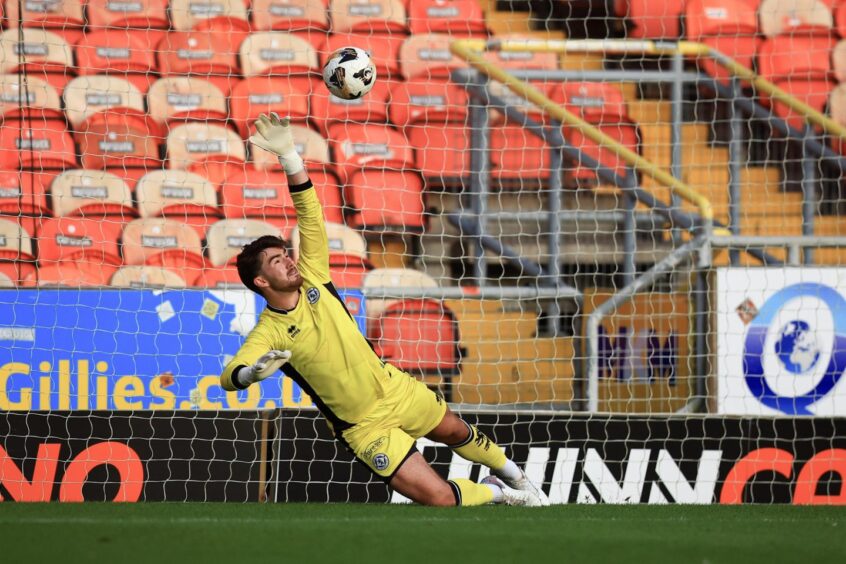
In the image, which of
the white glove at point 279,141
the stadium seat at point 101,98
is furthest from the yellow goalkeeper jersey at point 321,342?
the stadium seat at point 101,98

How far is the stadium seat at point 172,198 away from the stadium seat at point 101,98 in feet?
2.10

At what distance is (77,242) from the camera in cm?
869

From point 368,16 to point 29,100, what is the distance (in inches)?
112

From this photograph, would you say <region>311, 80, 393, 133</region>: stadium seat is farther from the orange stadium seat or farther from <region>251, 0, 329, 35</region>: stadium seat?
<region>251, 0, 329, 35</region>: stadium seat

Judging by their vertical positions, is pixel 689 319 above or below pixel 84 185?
below

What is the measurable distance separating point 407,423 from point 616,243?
3.78 m

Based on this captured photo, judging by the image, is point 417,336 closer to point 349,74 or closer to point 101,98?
point 349,74

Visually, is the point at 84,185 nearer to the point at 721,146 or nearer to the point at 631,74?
the point at 631,74

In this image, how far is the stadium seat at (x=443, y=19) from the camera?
10.4 m

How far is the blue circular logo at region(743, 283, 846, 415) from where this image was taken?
818 centimetres

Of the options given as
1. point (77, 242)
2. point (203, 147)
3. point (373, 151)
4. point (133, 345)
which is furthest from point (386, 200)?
point (133, 345)

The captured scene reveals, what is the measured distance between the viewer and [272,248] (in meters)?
6.00

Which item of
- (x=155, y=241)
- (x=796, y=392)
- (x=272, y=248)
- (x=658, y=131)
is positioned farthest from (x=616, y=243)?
(x=272, y=248)

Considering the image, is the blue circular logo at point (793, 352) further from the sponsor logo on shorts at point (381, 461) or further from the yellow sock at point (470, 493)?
the sponsor logo on shorts at point (381, 461)
